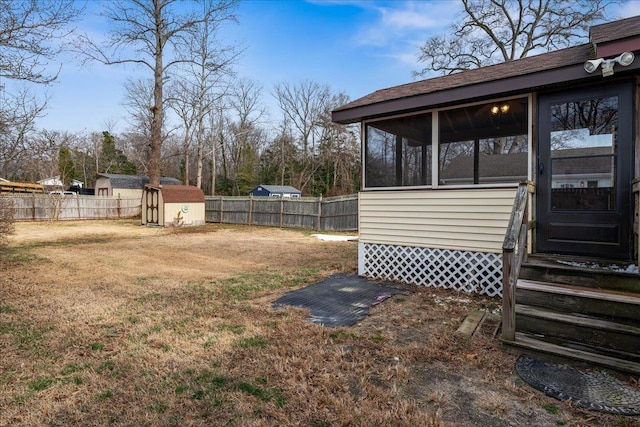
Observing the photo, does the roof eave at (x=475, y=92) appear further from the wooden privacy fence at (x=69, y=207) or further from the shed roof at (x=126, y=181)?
the shed roof at (x=126, y=181)

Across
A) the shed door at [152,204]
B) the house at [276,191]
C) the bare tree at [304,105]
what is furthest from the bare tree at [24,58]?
the bare tree at [304,105]

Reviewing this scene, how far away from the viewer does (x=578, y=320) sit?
2803 mm

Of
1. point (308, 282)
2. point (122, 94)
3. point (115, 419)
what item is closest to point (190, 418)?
point (115, 419)

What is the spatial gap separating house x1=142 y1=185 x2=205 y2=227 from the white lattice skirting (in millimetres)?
12751

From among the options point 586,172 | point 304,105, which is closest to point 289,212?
point 586,172

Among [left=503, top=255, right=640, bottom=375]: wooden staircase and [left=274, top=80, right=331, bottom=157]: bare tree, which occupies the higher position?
[left=274, top=80, right=331, bottom=157]: bare tree

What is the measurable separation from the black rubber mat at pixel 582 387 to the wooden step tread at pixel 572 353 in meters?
0.09

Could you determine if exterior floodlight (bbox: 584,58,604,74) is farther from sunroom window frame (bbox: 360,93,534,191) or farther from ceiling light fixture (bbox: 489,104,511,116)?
ceiling light fixture (bbox: 489,104,511,116)

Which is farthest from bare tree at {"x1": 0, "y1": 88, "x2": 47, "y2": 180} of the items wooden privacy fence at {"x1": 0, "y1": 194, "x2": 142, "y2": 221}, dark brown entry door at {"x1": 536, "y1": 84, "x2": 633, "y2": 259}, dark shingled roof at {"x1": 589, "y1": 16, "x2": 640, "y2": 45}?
wooden privacy fence at {"x1": 0, "y1": 194, "x2": 142, "y2": 221}

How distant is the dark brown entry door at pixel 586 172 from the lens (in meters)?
3.62

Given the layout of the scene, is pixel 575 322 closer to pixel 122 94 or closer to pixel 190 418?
pixel 190 418

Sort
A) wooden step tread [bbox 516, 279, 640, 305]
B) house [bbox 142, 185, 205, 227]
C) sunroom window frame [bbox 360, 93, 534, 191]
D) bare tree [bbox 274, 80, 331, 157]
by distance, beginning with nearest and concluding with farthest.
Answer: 1. wooden step tread [bbox 516, 279, 640, 305]
2. sunroom window frame [bbox 360, 93, 534, 191]
3. house [bbox 142, 185, 205, 227]
4. bare tree [bbox 274, 80, 331, 157]

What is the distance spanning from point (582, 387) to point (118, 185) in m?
32.7

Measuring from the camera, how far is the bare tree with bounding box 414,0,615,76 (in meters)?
15.5
